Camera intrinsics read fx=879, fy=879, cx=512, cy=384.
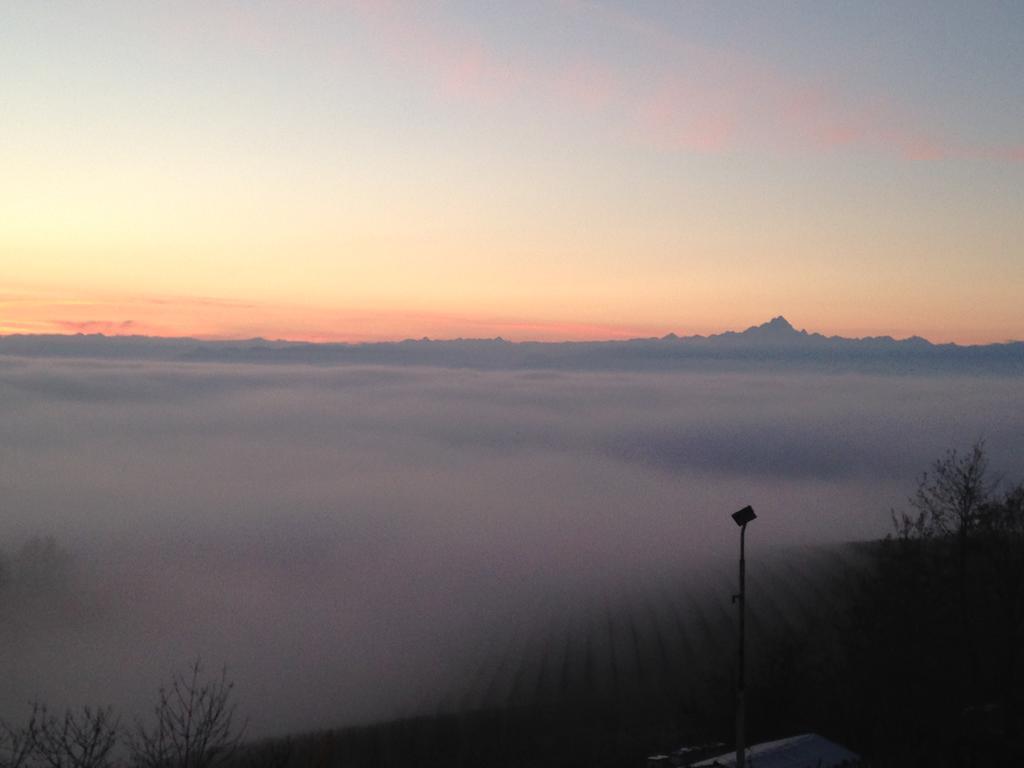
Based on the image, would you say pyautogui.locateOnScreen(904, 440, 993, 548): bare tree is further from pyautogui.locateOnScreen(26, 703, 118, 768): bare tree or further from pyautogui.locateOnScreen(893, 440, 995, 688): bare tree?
pyautogui.locateOnScreen(26, 703, 118, 768): bare tree

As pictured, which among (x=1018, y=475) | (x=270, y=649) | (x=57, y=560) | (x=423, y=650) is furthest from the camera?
(x=1018, y=475)

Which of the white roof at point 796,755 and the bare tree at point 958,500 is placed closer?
the white roof at point 796,755

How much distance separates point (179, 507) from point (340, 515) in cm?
2713

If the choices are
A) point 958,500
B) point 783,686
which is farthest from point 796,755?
point 958,500

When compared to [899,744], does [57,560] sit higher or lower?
lower

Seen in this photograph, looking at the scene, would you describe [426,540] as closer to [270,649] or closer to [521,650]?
[270,649]

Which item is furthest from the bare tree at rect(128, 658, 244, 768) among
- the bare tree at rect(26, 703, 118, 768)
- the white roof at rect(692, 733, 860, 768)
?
the white roof at rect(692, 733, 860, 768)

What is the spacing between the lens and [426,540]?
104 m

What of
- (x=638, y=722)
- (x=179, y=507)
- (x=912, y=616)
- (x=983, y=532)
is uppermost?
(x=983, y=532)

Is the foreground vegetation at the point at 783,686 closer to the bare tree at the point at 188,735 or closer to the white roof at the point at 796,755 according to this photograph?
the bare tree at the point at 188,735

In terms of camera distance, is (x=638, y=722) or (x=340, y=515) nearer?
(x=638, y=722)

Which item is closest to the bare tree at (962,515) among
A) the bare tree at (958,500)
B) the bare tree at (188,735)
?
the bare tree at (958,500)

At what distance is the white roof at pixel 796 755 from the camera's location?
64.3 ft

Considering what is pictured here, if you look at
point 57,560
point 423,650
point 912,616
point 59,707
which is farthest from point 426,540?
point 912,616
